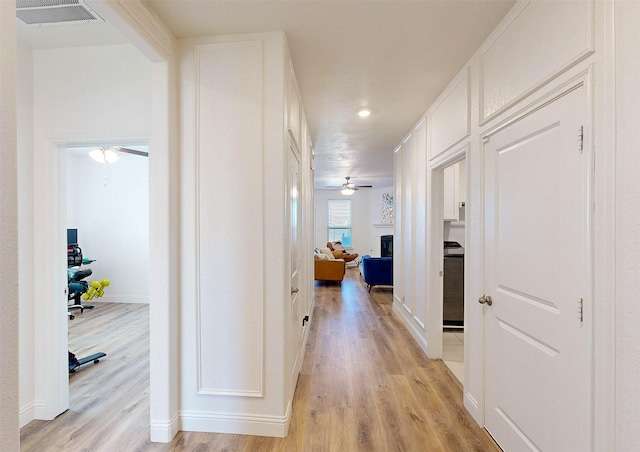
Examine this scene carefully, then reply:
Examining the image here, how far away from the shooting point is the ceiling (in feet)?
5.41

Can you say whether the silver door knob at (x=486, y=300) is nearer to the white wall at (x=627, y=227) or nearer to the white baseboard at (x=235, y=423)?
the white wall at (x=627, y=227)

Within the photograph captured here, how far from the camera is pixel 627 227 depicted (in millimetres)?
1049

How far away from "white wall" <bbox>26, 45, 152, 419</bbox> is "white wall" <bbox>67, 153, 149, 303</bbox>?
3.13 meters

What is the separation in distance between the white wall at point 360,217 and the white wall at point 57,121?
26.7 ft

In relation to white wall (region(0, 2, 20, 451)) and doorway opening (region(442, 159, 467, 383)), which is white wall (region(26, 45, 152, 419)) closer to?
white wall (region(0, 2, 20, 451))

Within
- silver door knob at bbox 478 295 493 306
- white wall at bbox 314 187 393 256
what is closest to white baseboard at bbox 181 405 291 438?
silver door knob at bbox 478 295 493 306

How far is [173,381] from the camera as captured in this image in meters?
1.87

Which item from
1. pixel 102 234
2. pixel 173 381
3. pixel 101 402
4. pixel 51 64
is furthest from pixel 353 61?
pixel 102 234

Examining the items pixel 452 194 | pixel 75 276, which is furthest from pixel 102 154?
pixel 452 194

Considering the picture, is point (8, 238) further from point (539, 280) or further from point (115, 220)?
point (115, 220)

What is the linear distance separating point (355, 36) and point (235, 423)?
2749 millimetres

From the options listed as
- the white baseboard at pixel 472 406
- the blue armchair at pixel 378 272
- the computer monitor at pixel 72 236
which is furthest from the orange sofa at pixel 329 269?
the computer monitor at pixel 72 236

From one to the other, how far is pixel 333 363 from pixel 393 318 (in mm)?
1760

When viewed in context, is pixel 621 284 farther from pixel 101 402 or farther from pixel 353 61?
pixel 101 402
